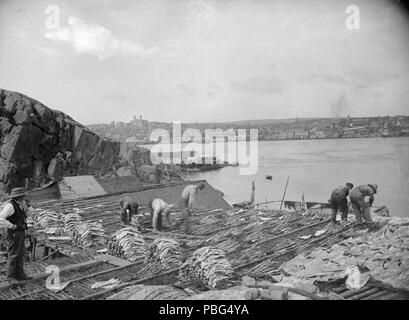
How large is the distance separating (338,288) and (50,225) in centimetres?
372

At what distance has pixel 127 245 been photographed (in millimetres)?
4531

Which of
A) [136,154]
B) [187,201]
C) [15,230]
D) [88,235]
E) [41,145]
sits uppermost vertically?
[41,145]

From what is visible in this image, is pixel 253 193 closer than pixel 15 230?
No

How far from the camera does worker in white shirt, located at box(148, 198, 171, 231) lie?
493 cm

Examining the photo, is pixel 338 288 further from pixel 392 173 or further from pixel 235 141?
pixel 235 141

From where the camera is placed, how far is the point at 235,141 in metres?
5.27

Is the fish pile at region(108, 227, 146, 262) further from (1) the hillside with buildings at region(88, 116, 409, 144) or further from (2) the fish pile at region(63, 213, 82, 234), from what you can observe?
(1) the hillside with buildings at region(88, 116, 409, 144)

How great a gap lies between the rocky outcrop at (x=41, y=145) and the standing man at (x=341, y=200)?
3405 mm

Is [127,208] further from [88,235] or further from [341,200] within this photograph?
[341,200]

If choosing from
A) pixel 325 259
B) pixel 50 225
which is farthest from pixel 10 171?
pixel 325 259

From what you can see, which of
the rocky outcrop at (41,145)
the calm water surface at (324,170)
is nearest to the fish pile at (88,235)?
the rocky outcrop at (41,145)

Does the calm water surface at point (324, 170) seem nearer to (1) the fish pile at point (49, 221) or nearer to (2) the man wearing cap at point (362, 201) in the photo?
(2) the man wearing cap at point (362, 201)

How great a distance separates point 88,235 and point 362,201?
340 centimetres

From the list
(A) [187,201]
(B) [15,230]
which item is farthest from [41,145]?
(A) [187,201]
